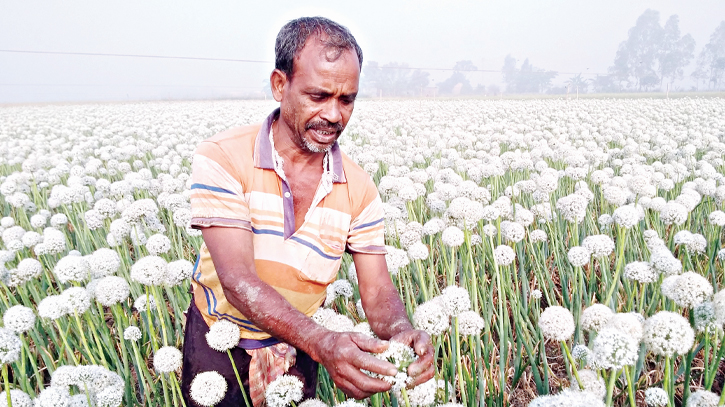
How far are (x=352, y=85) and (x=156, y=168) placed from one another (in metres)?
7.04

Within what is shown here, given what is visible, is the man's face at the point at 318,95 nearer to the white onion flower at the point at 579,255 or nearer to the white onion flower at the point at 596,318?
the white onion flower at the point at 596,318

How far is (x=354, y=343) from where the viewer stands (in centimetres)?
155

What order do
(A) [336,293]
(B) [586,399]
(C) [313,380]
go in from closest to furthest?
1. (B) [586,399]
2. (C) [313,380]
3. (A) [336,293]

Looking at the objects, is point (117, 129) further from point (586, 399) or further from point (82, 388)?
point (586, 399)

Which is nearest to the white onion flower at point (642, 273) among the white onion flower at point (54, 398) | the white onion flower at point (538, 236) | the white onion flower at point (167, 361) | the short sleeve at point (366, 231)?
the white onion flower at point (538, 236)

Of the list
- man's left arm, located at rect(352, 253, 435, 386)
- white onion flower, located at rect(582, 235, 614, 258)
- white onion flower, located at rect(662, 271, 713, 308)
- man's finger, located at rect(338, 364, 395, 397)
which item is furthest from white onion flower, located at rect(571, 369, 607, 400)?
white onion flower, located at rect(582, 235, 614, 258)

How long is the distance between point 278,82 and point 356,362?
1422 mm

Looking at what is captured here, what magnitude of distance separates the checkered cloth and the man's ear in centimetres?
138

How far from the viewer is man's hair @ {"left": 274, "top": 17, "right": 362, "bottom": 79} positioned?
2.04m

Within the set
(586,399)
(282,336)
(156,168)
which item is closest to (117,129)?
(156,168)

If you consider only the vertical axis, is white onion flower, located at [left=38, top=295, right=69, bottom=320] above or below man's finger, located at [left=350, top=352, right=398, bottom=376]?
below

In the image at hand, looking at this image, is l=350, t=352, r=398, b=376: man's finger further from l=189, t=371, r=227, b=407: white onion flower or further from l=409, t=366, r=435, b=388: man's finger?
l=189, t=371, r=227, b=407: white onion flower

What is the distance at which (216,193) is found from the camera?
2.11 meters

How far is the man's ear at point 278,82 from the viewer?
2.21 metres
